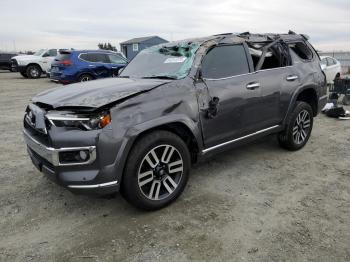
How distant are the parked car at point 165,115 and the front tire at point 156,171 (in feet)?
0.03

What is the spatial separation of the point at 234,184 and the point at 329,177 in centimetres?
129

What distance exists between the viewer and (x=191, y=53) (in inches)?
159

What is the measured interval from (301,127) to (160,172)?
2933 millimetres

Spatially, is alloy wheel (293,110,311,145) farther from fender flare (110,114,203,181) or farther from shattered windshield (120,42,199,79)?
fender flare (110,114,203,181)

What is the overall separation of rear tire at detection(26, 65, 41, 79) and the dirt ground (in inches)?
670

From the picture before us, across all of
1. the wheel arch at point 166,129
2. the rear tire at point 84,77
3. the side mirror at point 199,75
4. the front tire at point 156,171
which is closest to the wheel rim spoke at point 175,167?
the front tire at point 156,171

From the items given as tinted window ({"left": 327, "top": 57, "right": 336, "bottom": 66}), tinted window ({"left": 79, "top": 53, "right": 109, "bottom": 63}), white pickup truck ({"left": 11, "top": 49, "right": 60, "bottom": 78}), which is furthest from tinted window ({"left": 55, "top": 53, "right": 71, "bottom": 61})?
tinted window ({"left": 327, "top": 57, "right": 336, "bottom": 66})

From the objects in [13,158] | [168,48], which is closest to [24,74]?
[13,158]

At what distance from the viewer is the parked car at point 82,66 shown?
43.3 ft

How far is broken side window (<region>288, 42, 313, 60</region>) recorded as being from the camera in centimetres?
536

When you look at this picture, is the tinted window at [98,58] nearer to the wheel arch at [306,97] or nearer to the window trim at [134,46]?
the wheel arch at [306,97]

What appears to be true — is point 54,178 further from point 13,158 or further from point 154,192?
point 13,158

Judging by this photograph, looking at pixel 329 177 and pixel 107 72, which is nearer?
pixel 329 177

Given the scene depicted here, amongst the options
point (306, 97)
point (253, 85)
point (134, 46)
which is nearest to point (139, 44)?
point (134, 46)
